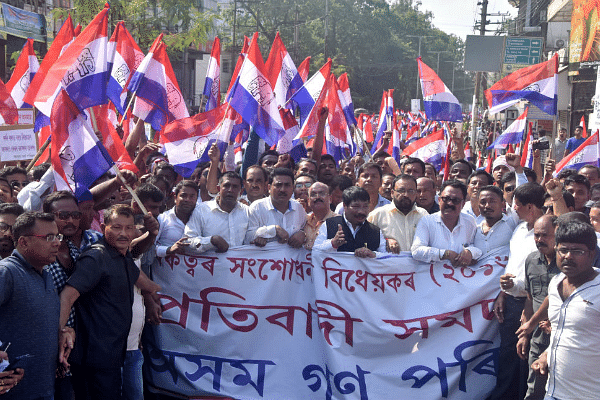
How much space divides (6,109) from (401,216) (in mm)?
5548

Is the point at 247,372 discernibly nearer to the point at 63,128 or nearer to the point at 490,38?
the point at 63,128

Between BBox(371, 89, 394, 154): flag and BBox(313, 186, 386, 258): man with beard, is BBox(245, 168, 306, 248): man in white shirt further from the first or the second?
BBox(371, 89, 394, 154): flag

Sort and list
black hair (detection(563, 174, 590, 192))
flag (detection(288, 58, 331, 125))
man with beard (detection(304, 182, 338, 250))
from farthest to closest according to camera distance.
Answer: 1. flag (detection(288, 58, 331, 125))
2. black hair (detection(563, 174, 590, 192))
3. man with beard (detection(304, 182, 338, 250))

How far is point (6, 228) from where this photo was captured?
4238 mm

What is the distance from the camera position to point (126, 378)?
484cm

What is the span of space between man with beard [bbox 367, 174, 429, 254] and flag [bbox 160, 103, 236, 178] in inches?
91.0

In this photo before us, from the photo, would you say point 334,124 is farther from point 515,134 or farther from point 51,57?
point 51,57

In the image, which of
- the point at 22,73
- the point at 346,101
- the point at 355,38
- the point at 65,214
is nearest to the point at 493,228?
the point at 65,214

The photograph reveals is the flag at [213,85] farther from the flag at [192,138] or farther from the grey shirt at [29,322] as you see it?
the grey shirt at [29,322]

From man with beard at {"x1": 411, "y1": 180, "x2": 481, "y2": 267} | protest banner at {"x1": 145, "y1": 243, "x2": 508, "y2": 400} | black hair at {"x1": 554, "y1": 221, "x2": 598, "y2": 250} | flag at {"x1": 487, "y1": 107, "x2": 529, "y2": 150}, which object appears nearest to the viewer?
black hair at {"x1": 554, "y1": 221, "x2": 598, "y2": 250}

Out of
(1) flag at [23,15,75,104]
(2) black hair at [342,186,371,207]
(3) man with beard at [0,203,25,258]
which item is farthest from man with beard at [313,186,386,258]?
(1) flag at [23,15,75,104]

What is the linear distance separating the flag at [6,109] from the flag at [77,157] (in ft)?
12.3

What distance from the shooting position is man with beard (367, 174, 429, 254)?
5727 mm

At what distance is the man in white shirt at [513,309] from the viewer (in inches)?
191
